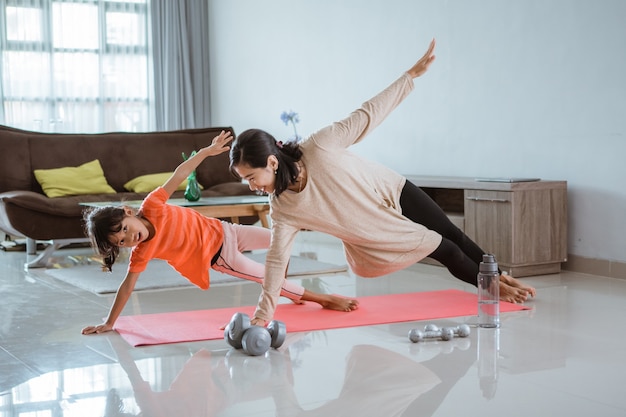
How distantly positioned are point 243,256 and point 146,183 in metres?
2.95

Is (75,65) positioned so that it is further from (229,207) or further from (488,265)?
(488,265)

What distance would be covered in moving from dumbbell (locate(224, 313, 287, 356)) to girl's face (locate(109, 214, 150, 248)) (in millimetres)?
497

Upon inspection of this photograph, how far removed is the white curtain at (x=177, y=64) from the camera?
29.7ft

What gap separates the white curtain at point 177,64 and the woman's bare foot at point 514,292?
5.85 m

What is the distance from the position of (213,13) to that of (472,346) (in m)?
6.98

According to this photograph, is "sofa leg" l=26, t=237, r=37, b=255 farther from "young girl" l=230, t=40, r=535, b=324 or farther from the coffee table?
"young girl" l=230, t=40, r=535, b=324

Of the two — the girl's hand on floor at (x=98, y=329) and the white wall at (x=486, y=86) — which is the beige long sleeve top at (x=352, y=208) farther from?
the white wall at (x=486, y=86)

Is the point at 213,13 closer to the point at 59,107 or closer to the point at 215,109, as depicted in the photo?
the point at 215,109

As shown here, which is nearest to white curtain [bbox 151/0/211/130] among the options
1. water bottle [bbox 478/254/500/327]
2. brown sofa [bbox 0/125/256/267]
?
brown sofa [bbox 0/125/256/267]

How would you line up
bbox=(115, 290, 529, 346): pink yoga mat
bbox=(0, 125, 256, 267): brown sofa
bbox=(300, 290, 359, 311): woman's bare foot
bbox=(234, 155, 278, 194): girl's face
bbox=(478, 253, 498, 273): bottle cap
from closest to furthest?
bbox=(234, 155, 278, 194): girl's face < bbox=(115, 290, 529, 346): pink yoga mat < bbox=(478, 253, 498, 273): bottle cap < bbox=(300, 290, 359, 311): woman's bare foot < bbox=(0, 125, 256, 267): brown sofa

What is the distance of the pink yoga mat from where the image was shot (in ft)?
10.6

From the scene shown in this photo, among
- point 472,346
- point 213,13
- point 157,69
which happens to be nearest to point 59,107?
point 157,69

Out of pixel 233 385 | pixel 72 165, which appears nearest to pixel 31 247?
pixel 72 165

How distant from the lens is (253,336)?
2.83m
